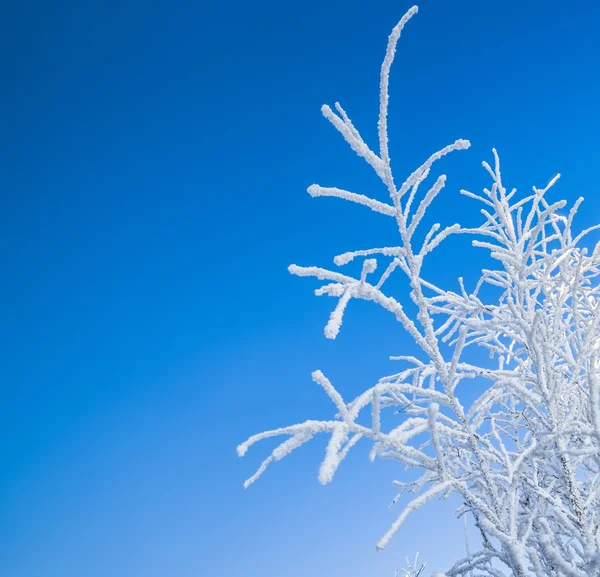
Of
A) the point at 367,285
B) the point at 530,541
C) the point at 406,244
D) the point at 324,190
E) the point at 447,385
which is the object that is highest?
the point at 324,190

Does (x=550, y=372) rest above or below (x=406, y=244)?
below

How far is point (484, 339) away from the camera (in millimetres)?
5012

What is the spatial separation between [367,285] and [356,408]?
26.3 inches

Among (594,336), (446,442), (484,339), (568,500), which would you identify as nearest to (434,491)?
(446,442)

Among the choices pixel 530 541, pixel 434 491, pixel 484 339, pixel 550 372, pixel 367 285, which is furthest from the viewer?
pixel 484 339

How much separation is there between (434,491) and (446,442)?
29.1 inches

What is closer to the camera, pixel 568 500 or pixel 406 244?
pixel 406 244

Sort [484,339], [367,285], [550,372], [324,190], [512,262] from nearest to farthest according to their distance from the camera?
[367,285], [324,190], [550,372], [512,262], [484,339]

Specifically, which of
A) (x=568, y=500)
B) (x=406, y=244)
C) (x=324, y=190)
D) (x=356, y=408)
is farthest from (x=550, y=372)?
(x=324, y=190)

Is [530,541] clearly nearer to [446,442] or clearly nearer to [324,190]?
[446,442]

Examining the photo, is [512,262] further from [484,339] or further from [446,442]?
[446,442]

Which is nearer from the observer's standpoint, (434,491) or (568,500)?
(434,491)

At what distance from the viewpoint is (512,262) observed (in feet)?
14.0

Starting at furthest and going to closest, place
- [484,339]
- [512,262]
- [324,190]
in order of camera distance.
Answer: [484,339] < [512,262] < [324,190]
